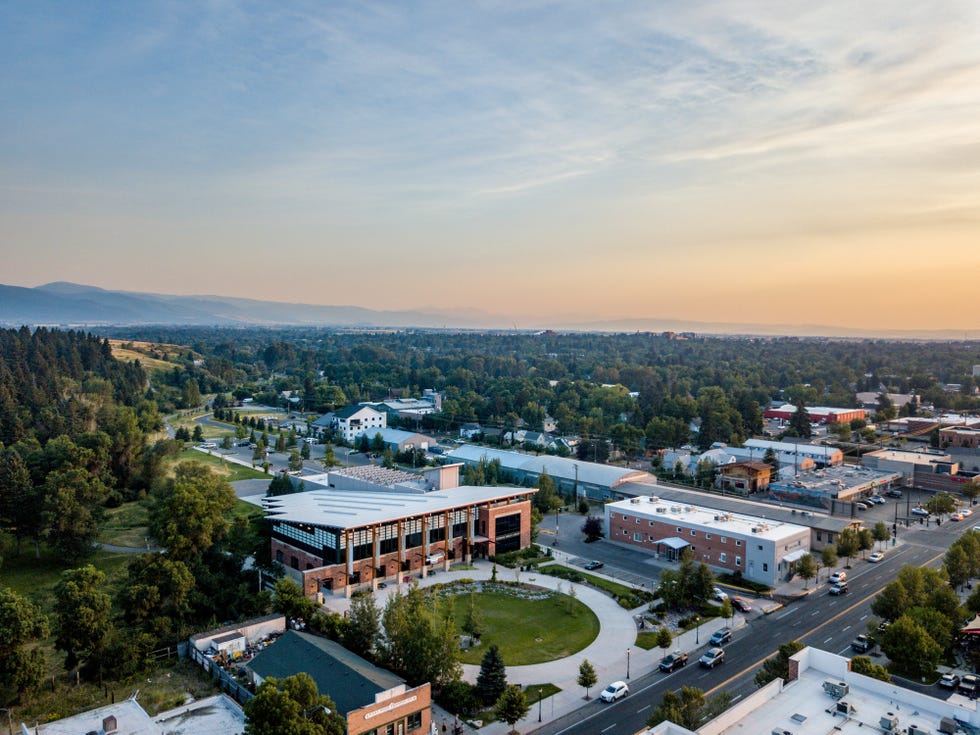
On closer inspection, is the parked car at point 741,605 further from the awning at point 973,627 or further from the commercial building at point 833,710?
the commercial building at point 833,710

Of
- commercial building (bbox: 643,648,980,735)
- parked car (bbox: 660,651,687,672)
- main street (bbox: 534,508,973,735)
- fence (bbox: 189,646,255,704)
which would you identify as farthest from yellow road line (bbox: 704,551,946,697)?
A: fence (bbox: 189,646,255,704)

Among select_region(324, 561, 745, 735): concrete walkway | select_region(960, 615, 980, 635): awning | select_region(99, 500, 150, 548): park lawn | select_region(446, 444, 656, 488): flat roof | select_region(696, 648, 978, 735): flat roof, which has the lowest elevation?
select_region(99, 500, 150, 548): park lawn

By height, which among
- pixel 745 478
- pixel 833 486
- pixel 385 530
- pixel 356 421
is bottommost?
pixel 745 478

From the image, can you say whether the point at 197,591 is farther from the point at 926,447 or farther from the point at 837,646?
the point at 926,447

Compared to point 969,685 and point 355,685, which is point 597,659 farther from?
point 969,685

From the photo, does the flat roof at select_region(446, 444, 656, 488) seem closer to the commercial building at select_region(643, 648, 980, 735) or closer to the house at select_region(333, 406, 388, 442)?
the house at select_region(333, 406, 388, 442)

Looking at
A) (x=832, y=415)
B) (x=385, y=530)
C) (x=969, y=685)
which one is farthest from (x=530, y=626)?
(x=832, y=415)
